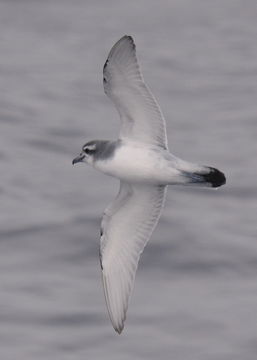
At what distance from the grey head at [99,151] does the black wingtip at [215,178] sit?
41.8 inches

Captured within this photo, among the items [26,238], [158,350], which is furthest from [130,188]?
[26,238]

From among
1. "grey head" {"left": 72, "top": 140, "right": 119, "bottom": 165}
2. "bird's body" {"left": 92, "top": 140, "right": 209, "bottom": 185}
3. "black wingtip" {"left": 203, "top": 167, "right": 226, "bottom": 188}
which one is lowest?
"black wingtip" {"left": 203, "top": 167, "right": 226, "bottom": 188}

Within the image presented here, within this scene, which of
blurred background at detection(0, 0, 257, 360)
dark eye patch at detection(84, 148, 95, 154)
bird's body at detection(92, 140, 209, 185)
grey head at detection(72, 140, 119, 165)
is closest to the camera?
bird's body at detection(92, 140, 209, 185)

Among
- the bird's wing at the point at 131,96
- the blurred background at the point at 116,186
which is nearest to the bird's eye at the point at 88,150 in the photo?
the bird's wing at the point at 131,96

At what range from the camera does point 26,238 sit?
1883cm

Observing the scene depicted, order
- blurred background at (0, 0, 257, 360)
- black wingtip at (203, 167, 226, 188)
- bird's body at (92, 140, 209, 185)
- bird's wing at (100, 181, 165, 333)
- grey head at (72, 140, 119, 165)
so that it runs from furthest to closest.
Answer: blurred background at (0, 0, 257, 360) → bird's wing at (100, 181, 165, 333) → grey head at (72, 140, 119, 165) → bird's body at (92, 140, 209, 185) → black wingtip at (203, 167, 226, 188)

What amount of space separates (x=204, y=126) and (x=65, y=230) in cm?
459

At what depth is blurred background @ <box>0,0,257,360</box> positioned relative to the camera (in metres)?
16.8

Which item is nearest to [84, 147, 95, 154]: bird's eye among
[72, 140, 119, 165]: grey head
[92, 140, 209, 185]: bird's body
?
[72, 140, 119, 165]: grey head

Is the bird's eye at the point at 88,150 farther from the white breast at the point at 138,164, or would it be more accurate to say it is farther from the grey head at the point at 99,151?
the white breast at the point at 138,164

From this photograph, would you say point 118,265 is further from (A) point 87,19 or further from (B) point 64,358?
(A) point 87,19

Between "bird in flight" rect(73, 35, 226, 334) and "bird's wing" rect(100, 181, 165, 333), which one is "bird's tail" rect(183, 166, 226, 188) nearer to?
"bird in flight" rect(73, 35, 226, 334)

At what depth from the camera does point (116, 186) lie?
20.9m

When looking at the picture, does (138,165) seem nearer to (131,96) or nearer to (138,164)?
(138,164)
